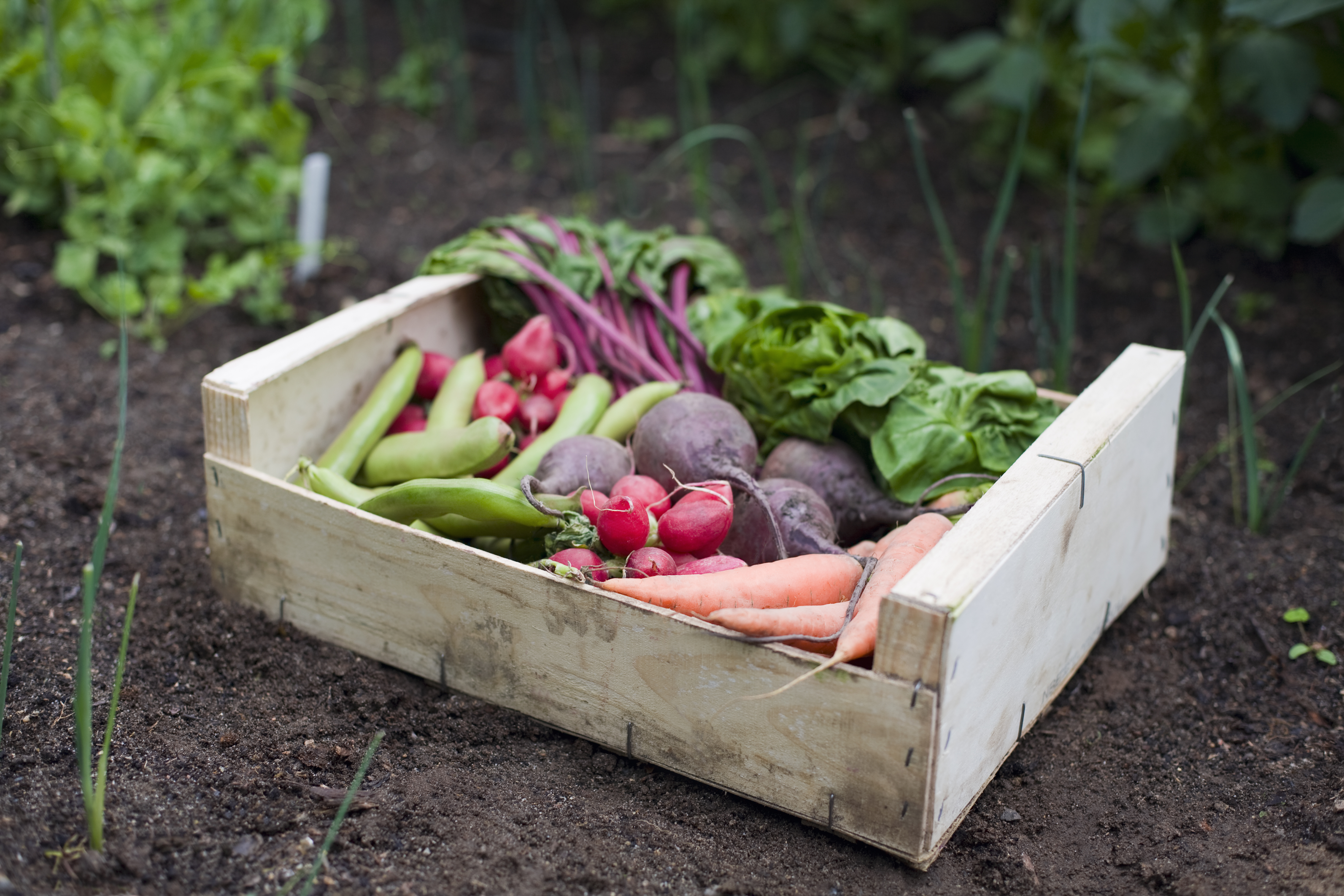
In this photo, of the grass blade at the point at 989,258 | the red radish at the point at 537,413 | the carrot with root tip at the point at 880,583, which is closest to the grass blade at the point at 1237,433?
the grass blade at the point at 989,258

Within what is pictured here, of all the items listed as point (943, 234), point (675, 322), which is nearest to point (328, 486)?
point (675, 322)

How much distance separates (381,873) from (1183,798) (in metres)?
1.45

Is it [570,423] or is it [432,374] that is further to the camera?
[432,374]

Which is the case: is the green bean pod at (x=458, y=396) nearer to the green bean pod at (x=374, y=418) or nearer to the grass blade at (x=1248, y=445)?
the green bean pod at (x=374, y=418)

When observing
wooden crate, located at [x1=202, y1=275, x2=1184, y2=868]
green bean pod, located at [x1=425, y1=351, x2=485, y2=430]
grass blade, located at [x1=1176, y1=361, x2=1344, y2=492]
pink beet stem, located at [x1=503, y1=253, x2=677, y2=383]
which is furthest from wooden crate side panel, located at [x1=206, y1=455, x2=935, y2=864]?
grass blade, located at [x1=1176, y1=361, x2=1344, y2=492]

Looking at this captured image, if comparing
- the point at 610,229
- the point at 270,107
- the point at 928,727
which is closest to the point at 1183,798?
the point at 928,727

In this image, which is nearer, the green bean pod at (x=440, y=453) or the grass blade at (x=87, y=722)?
the grass blade at (x=87, y=722)

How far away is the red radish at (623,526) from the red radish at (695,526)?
41mm

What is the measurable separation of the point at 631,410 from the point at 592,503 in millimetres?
441

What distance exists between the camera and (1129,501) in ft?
7.64

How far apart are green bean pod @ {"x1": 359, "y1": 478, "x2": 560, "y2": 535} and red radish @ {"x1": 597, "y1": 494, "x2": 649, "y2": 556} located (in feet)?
0.30

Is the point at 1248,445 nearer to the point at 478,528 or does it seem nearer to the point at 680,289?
A: the point at 680,289

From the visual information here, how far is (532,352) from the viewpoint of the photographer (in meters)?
2.73

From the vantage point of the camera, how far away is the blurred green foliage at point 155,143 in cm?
334
